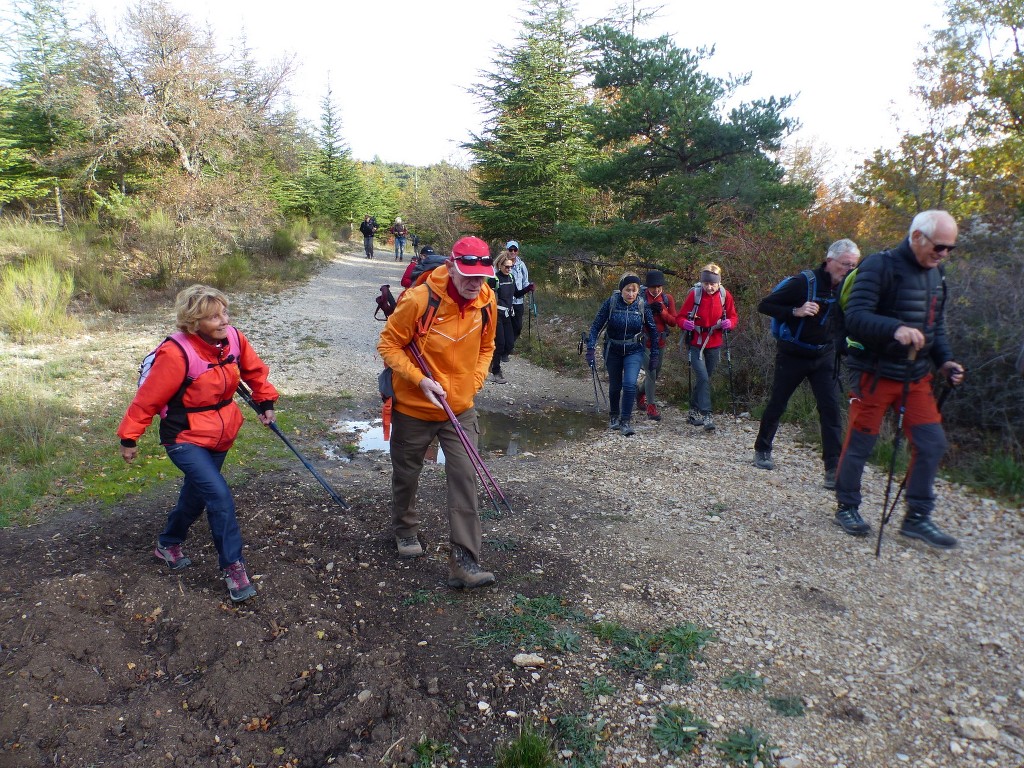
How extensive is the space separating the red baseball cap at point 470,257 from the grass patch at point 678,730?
94.9 inches

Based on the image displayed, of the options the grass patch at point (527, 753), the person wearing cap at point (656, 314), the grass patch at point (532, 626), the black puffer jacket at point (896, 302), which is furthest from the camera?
the person wearing cap at point (656, 314)

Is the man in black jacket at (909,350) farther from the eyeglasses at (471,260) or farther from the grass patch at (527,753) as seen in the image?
the grass patch at (527,753)

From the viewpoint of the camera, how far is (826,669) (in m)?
3.25

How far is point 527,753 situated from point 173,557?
8.99 feet

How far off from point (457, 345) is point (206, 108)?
683 inches

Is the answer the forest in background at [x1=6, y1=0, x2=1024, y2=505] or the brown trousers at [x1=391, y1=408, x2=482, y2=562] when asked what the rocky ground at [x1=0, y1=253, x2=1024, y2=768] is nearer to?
the brown trousers at [x1=391, y1=408, x2=482, y2=562]

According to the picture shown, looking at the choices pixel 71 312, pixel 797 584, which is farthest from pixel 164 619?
pixel 71 312

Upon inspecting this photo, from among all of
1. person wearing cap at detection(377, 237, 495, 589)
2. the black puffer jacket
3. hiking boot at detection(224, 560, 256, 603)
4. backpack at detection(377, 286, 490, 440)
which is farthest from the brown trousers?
the black puffer jacket

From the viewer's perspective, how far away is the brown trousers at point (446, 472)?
12.8 ft

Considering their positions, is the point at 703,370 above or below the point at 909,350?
below

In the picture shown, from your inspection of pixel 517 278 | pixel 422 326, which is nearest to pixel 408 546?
pixel 422 326

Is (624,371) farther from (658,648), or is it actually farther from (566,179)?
(566,179)

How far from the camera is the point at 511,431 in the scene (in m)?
8.12

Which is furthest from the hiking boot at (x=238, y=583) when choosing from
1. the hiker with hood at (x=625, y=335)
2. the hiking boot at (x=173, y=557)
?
the hiker with hood at (x=625, y=335)
